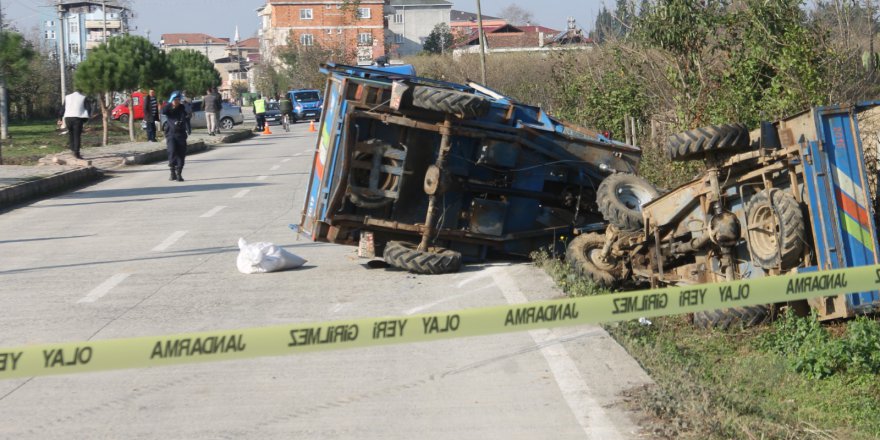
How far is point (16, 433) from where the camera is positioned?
20.1 feet

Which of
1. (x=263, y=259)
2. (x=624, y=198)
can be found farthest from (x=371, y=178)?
(x=624, y=198)

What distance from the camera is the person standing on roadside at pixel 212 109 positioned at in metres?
43.5

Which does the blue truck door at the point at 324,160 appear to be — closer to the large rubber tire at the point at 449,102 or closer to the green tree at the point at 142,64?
the large rubber tire at the point at 449,102

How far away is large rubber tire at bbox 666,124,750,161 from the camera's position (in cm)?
871

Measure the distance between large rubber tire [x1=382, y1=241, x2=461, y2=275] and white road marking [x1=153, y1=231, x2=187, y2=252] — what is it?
3716 mm

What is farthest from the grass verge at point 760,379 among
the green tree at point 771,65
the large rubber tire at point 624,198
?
the green tree at point 771,65

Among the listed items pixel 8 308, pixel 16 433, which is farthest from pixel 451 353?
pixel 8 308

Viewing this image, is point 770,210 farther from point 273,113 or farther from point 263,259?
point 273,113

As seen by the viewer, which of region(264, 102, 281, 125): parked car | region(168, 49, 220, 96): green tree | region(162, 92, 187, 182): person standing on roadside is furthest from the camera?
region(168, 49, 220, 96): green tree

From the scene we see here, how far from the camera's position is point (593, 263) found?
10.6 meters

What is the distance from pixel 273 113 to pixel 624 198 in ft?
174

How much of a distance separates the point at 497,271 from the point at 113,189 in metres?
13.4

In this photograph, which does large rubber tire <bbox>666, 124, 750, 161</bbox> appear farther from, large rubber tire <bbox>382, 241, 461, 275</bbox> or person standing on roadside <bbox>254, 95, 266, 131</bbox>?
person standing on roadside <bbox>254, 95, 266, 131</bbox>

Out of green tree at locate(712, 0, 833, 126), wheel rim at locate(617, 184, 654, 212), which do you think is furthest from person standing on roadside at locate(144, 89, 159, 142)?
wheel rim at locate(617, 184, 654, 212)
